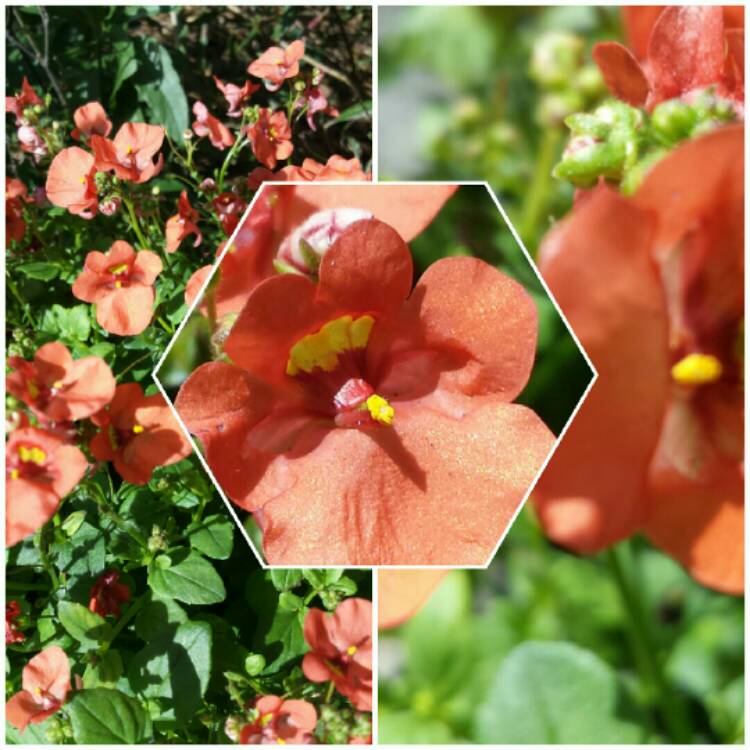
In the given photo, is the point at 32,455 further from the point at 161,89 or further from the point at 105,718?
the point at 161,89

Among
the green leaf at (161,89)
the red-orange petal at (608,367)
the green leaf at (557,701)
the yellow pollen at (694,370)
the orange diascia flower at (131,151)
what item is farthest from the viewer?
the green leaf at (161,89)

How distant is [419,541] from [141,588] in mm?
289

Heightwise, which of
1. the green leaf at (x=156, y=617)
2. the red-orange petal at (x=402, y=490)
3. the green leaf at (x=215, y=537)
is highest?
the red-orange petal at (x=402, y=490)

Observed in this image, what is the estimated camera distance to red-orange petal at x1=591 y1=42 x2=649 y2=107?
22.9 inches

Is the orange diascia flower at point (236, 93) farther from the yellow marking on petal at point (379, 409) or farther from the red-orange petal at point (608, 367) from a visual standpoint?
the red-orange petal at point (608, 367)

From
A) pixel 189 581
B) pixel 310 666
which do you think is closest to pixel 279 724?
pixel 310 666

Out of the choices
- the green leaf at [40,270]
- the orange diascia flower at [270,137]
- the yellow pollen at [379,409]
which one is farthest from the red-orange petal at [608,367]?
the green leaf at [40,270]

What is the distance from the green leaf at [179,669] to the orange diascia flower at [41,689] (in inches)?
2.3

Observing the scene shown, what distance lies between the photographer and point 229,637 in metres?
0.79

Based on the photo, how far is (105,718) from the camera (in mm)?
692

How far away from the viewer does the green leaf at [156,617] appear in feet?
2.44

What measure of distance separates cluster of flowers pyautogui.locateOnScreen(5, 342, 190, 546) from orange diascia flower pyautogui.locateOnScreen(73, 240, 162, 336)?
0.34ft

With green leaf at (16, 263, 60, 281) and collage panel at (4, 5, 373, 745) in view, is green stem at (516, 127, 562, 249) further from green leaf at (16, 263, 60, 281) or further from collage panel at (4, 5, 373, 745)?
green leaf at (16, 263, 60, 281)

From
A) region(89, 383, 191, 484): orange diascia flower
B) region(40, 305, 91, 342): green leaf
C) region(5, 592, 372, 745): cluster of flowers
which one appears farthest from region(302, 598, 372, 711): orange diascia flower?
region(40, 305, 91, 342): green leaf
